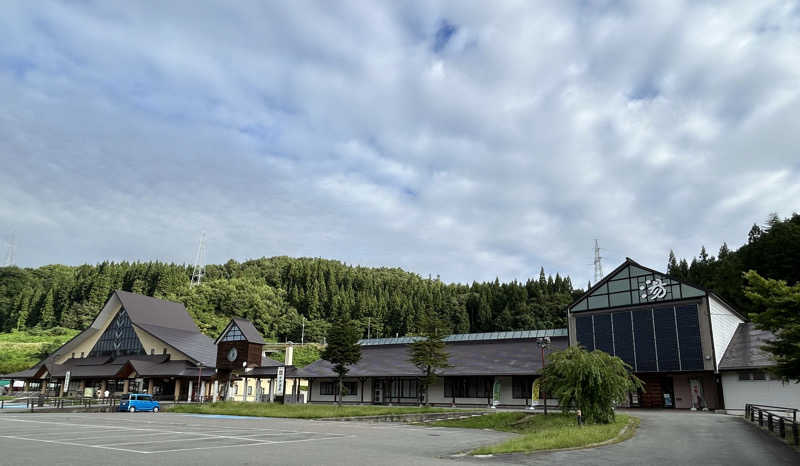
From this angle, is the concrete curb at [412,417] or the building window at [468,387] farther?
the building window at [468,387]

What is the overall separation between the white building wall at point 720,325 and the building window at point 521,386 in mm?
12162

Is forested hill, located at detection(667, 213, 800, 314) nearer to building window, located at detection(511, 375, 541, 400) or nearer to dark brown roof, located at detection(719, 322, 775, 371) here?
dark brown roof, located at detection(719, 322, 775, 371)

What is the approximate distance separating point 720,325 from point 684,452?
1022 inches

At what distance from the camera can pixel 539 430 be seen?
20.7 metres

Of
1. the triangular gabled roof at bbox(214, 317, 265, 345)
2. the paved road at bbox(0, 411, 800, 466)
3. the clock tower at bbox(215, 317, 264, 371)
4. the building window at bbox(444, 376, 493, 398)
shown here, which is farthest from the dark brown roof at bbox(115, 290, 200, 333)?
the paved road at bbox(0, 411, 800, 466)

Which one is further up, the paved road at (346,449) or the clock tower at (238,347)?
the clock tower at (238,347)

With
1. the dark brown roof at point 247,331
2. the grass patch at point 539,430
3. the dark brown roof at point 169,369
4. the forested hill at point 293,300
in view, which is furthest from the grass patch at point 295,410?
the forested hill at point 293,300

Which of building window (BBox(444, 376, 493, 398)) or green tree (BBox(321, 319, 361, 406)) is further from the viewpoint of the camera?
building window (BBox(444, 376, 493, 398))

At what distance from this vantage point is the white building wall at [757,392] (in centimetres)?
3056

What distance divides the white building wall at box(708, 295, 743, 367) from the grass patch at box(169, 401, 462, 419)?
728 inches

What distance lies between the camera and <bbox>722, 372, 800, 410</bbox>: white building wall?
100ft

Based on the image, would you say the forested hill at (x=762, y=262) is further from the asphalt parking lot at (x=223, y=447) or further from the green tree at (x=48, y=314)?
the green tree at (x=48, y=314)

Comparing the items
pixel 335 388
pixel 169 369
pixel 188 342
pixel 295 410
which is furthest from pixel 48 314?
pixel 295 410

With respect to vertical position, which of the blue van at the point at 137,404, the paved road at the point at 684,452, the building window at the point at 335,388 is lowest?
the blue van at the point at 137,404
